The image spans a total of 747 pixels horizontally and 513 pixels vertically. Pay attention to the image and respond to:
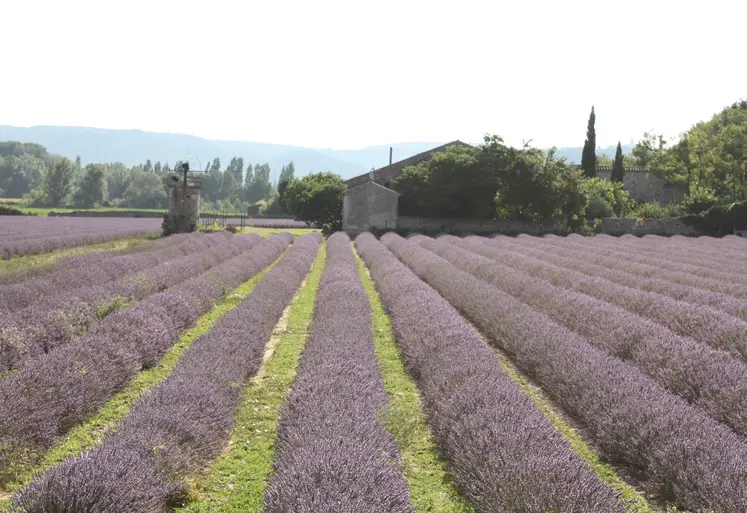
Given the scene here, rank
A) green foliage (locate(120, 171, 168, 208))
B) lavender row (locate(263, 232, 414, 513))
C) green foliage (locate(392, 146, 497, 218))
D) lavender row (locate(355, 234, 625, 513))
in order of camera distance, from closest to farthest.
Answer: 1. lavender row (locate(263, 232, 414, 513))
2. lavender row (locate(355, 234, 625, 513))
3. green foliage (locate(392, 146, 497, 218))
4. green foliage (locate(120, 171, 168, 208))

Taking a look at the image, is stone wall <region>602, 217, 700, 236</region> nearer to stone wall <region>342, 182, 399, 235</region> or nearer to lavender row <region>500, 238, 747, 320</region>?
stone wall <region>342, 182, 399, 235</region>

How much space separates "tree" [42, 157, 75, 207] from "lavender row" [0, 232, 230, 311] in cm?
8009

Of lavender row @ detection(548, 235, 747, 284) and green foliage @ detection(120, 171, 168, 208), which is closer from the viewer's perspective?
lavender row @ detection(548, 235, 747, 284)

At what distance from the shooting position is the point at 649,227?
1331 inches

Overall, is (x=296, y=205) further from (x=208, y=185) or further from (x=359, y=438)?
(x=208, y=185)

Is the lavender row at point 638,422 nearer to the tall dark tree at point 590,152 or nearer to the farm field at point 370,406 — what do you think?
the farm field at point 370,406

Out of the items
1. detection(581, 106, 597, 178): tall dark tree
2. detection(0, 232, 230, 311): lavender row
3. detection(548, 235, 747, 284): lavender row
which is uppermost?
detection(581, 106, 597, 178): tall dark tree

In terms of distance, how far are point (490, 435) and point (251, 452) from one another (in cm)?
181

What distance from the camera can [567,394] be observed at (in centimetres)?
527

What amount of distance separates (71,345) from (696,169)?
4866 cm

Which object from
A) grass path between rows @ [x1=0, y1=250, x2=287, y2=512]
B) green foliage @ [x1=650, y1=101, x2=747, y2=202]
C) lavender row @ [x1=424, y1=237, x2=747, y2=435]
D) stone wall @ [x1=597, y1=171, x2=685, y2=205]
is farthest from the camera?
stone wall @ [x1=597, y1=171, x2=685, y2=205]

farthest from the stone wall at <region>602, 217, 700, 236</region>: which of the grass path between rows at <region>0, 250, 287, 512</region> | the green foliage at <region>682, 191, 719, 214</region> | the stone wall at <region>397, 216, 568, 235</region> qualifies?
the grass path between rows at <region>0, 250, 287, 512</region>

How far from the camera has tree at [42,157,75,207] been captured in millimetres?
85562

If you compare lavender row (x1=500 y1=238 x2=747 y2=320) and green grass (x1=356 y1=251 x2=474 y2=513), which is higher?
lavender row (x1=500 y1=238 x2=747 y2=320)
